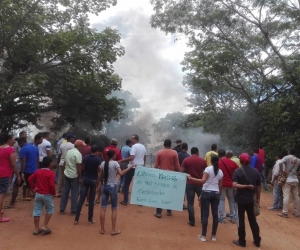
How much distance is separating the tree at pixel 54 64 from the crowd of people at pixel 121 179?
5.62 metres

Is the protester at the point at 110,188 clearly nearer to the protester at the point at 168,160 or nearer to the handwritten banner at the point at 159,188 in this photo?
the handwritten banner at the point at 159,188

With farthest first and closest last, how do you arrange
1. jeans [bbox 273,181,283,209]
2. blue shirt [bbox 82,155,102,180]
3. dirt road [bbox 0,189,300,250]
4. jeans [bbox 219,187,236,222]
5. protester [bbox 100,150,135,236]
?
jeans [bbox 273,181,283,209], jeans [bbox 219,187,236,222], blue shirt [bbox 82,155,102,180], protester [bbox 100,150,135,236], dirt road [bbox 0,189,300,250]

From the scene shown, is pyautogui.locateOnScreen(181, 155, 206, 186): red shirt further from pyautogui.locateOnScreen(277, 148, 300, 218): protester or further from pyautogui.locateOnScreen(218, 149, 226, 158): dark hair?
pyautogui.locateOnScreen(277, 148, 300, 218): protester

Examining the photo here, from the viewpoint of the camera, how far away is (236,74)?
17875mm

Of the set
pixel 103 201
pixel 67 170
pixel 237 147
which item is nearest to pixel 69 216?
pixel 67 170

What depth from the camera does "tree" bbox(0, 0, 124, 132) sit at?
1196cm

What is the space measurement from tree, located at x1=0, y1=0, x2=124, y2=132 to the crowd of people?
5.62 m

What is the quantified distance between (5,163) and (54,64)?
972cm

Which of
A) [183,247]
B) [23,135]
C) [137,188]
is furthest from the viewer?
[23,135]

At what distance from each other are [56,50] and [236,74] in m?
10.1

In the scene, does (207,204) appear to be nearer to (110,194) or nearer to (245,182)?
(245,182)

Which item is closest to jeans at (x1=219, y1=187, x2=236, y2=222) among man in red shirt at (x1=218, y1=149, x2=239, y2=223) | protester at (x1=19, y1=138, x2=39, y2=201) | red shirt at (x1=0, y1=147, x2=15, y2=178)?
man in red shirt at (x1=218, y1=149, x2=239, y2=223)

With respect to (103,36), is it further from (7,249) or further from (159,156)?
(7,249)


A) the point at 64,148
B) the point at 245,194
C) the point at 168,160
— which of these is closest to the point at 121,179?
the point at 64,148
